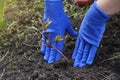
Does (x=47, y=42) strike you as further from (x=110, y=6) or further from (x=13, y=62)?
(x=110, y=6)

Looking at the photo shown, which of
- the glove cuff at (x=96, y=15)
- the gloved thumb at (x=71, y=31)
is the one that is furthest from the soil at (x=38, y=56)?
the glove cuff at (x=96, y=15)

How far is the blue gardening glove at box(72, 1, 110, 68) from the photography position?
1578 mm

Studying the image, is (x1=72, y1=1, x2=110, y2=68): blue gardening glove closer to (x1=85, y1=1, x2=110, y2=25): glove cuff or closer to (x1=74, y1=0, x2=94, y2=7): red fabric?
(x1=85, y1=1, x2=110, y2=25): glove cuff

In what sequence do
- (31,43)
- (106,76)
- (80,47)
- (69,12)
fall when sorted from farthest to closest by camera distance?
1. (69,12)
2. (31,43)
3. (80,47)
4. (106,76)

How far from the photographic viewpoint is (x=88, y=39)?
63.6 inches

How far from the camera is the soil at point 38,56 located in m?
1.54

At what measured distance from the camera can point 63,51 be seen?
170cm

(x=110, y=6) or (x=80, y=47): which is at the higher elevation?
(x=110, y=6)

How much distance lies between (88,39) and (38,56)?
0.30 metres

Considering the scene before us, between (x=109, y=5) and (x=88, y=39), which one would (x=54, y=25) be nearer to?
(x=88, y=39)

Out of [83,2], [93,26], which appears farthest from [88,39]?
[83,2]

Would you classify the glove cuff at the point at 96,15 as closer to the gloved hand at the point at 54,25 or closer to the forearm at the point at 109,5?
the forearm at the point at 109,5

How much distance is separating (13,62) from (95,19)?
510 mm

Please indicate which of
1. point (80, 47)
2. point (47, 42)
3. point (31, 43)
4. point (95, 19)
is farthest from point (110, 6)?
point (31, 43)
